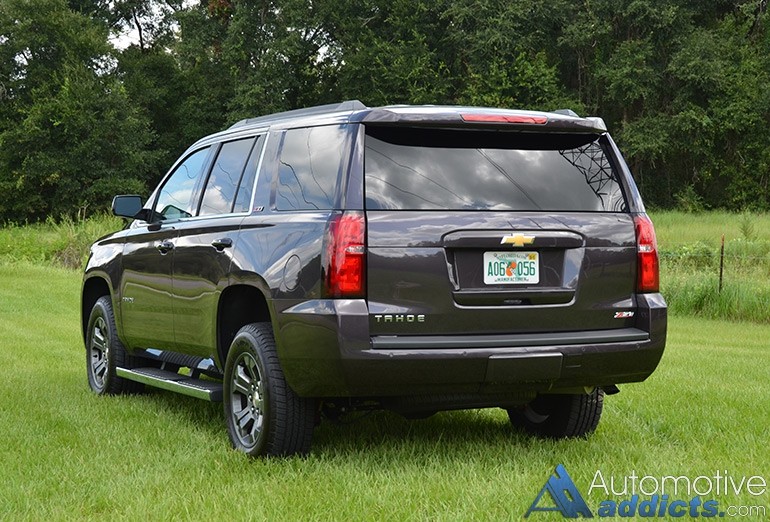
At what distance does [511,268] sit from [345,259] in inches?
35.7

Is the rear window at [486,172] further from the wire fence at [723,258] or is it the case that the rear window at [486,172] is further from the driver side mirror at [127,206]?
the wire fence at [723,258]

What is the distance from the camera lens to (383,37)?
176ft

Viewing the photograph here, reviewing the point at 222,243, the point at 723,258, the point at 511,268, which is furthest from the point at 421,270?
the point at 723,258

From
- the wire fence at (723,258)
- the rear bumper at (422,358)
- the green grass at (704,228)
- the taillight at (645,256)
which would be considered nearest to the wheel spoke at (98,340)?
the rear bumper at (422,358)

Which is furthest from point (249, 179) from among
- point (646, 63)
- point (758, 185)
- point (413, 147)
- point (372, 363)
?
point (758, 185)

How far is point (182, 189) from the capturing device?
7773 mm

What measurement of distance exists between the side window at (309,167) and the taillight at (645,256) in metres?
1.75

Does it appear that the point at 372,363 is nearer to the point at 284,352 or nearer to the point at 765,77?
the point at 284,352

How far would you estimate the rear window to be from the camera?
18.8ft

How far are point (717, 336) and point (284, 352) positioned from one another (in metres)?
10.9

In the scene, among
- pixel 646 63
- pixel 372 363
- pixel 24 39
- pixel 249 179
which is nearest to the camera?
pixel 372 363

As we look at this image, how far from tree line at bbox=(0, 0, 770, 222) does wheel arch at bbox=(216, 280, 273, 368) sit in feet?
141

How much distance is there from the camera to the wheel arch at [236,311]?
6.40 metres

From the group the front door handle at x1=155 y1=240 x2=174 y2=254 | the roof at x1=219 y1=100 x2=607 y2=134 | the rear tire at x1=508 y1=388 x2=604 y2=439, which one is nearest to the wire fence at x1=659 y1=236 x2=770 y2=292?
the rear tire at x1=508 y1=388 x2=604 y2=439
